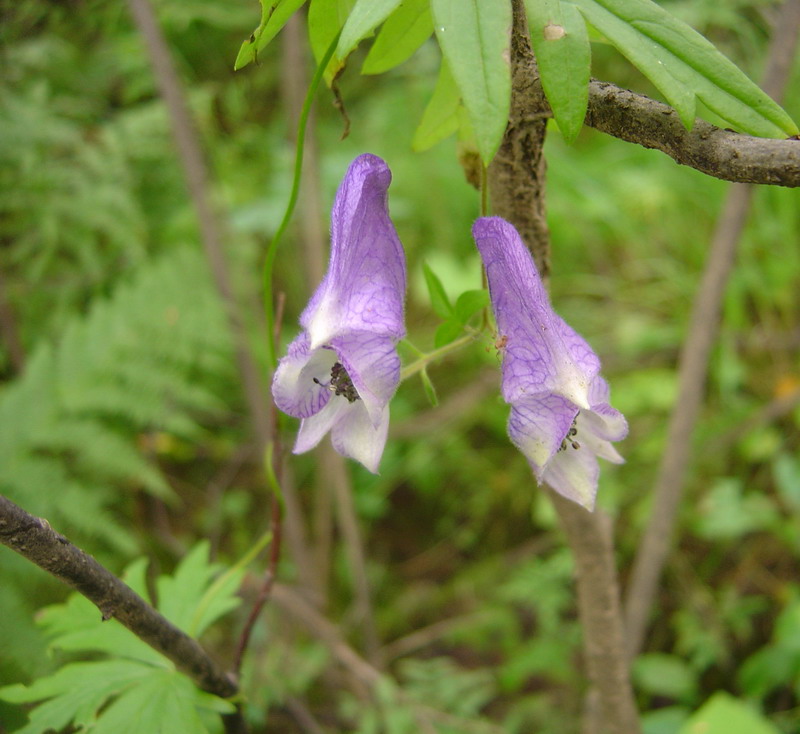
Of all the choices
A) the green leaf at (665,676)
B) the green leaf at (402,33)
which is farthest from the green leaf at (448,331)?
the green leaf at (665,676)

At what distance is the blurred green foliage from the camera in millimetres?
1813

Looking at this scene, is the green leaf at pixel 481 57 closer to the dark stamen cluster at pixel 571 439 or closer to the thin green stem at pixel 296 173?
the thin green stem at pixel 296 173

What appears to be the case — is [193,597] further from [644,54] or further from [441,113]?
[644,54]

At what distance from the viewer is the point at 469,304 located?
65 centimetres

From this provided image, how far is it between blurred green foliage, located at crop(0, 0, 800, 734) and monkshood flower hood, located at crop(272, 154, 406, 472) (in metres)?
0.89

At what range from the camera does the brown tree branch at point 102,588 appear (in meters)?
0.54

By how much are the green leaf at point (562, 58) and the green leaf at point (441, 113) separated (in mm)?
155

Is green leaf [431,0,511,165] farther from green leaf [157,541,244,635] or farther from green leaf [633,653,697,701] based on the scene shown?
green leaf [633,653,697,701]

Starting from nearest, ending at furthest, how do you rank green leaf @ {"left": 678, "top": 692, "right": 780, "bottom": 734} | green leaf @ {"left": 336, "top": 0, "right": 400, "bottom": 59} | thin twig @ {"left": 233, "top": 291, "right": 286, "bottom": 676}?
green leaf @ {"left": 336, "top": 0, "right": 400, "bottom": 59} → thin twig @ {"left": 233, "top": 291, "right": 286, "bottom": 676} → green leaf @ {"left": 678, "top": 692, "right": 780, "bottom": 734}

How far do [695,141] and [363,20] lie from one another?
0.25 metres

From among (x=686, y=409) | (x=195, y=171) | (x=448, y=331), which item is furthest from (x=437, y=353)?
(x=195, y=171)

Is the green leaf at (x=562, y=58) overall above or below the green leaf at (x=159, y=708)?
above

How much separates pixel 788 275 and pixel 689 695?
1.40 m

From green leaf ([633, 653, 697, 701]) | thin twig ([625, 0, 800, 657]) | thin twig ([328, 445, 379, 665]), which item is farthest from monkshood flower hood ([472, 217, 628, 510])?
green leaf ([633, 653, 697, 701])
